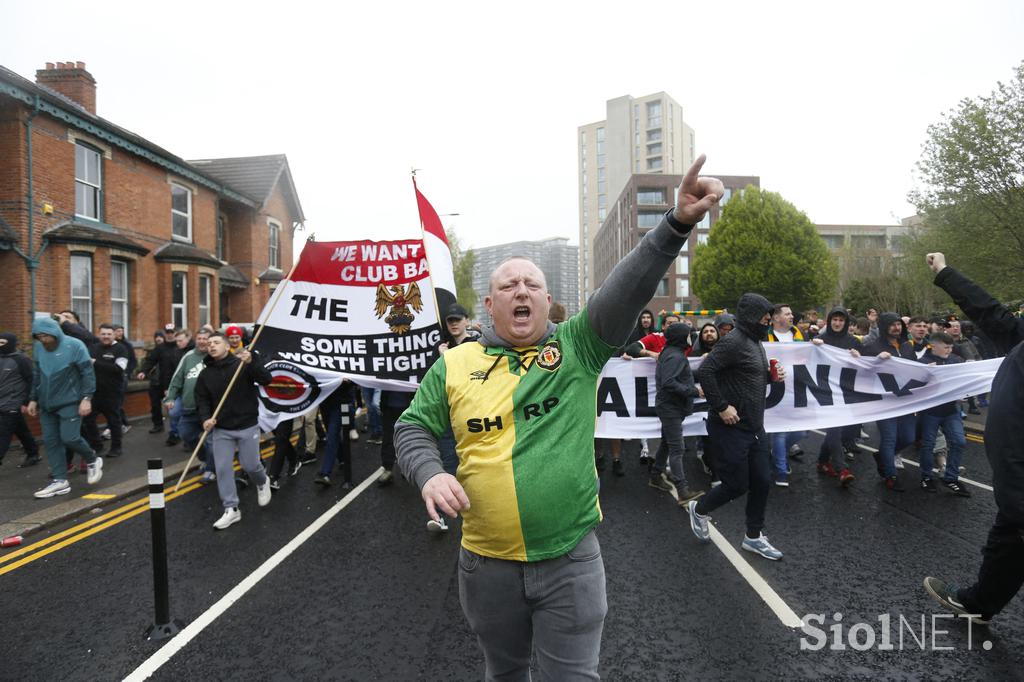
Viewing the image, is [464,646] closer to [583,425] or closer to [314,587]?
[314,587]

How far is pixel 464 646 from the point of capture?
3.33m

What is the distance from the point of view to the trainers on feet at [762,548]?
14.7 ft

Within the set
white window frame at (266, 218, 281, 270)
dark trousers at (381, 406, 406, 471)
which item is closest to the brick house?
white window frame at (266, 218, 281, 270)

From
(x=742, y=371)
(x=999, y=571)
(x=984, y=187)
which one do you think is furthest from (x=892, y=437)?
(x=984, y=187)

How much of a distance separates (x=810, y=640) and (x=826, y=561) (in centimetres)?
131

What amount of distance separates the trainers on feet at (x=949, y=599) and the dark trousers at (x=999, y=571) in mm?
55

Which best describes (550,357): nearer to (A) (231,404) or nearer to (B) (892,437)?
(A) (231,404)

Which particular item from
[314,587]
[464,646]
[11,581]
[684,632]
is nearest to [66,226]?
[11,581]

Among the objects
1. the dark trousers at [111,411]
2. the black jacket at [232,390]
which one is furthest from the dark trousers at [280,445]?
the dark trousers at [111,411]

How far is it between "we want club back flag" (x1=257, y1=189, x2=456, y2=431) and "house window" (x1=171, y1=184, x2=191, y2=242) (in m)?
15.6

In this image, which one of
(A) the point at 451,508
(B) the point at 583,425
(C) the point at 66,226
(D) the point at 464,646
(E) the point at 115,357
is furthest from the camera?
(C) the point at 66,226

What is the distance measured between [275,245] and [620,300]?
27.5 meters

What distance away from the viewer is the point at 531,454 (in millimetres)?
1962

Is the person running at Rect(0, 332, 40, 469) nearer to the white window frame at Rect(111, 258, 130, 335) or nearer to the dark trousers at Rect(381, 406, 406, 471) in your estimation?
the dark trousers at Rect(381, 406, 406, 471)
